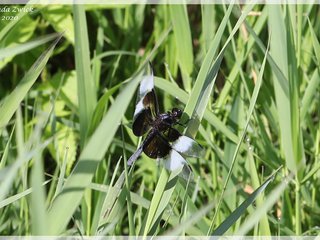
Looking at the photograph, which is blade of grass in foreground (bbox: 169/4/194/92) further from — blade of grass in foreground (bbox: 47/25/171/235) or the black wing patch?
blade of grass in foreground (bbox: 47/25/171/235)

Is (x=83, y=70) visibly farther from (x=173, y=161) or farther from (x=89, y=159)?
(x=89, y=159)

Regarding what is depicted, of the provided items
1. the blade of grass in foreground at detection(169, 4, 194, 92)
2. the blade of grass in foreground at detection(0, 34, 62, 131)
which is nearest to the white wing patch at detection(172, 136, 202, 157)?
the blade of grass in foreground at detection(0, 34, 62, 131)

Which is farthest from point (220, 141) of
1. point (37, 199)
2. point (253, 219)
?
point (37, 199)

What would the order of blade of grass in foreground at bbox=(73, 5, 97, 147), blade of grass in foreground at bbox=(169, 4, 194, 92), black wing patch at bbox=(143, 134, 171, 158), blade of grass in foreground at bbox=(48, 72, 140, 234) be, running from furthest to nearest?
blade of grass in foreground at bbox=(169, 4, 194, 92)
blade of grass in foreground at bbox=(73, 5, 97, 147)
black wing patch at bbox=(143, 134, 171, 158)
blade of grass in foreground at bbox=(48, 72, 140, 234)

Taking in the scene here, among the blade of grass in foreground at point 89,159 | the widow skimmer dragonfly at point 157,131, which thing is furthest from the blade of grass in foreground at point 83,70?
the blade of grass in foreground at point 89,159

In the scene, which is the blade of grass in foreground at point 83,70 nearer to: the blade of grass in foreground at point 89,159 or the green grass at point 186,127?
the green grass at point 186,127

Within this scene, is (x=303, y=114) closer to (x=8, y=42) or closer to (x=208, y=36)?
(x=208, y=36)

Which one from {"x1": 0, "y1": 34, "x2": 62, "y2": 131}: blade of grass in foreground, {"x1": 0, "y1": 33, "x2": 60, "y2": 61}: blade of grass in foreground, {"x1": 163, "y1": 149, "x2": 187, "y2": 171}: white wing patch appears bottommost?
{"x1": 163, "y1": 149, "x2": 187, "y2": 171}: white wing patch
